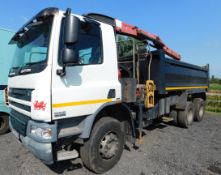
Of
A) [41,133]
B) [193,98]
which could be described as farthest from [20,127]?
[193,98]

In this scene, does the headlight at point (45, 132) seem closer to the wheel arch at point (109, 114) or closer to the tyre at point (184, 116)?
the wheel arch at point (109, 114)

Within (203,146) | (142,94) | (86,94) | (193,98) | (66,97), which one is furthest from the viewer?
(193,98)

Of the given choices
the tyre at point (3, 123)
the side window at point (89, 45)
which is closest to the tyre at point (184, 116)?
the side window at point (89, 45)

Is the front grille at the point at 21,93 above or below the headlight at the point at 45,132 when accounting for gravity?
above

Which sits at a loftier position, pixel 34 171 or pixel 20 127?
pixel 20 127

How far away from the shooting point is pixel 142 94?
4672mm

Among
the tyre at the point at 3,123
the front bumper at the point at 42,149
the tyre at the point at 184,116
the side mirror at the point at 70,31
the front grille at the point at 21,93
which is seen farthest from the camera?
the tyre at the point at 184,116

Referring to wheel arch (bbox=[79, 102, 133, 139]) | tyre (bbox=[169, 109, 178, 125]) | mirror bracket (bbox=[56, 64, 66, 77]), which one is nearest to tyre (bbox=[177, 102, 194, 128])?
tyre (bbox=[169, 109, 178, 125])

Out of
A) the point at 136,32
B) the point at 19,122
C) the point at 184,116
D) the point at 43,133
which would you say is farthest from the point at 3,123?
the point at 184,116

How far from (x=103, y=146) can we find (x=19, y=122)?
146cm

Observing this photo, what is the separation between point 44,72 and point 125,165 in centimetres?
240

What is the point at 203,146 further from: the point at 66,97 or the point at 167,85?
the point at 66,97

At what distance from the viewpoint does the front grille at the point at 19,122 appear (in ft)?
10.4

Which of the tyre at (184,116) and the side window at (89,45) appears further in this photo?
the tyre at (184,116)
